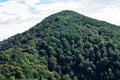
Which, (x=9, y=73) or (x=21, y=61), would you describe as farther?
(x=21, y=61)

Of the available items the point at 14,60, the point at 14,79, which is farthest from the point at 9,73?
the point at 14,60

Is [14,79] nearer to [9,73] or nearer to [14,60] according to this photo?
[9,73]

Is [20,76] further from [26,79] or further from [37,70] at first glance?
[37,70]

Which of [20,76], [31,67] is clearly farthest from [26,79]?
[31,67]

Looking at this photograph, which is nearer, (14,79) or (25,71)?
(14,79)

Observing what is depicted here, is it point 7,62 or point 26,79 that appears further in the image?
point 7,62

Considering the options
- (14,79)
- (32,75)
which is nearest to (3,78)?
(14,79)

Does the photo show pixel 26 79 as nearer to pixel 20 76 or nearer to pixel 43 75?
pixel 20 76
